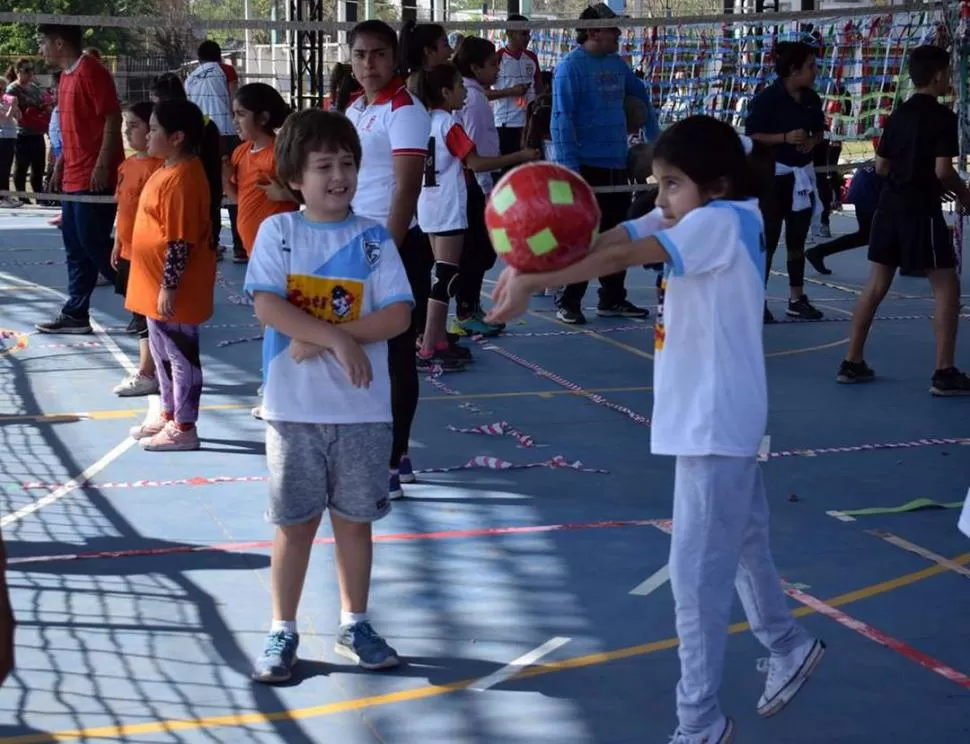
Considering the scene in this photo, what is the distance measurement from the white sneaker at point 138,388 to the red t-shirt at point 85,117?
1.95m

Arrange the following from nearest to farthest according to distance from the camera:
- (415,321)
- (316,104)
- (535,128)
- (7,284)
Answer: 1. (415,321)
2. (535,128)
3. (7,284)
4. (316,104)

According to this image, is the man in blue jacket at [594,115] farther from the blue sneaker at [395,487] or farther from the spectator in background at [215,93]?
the blue sneaker at [395,487]

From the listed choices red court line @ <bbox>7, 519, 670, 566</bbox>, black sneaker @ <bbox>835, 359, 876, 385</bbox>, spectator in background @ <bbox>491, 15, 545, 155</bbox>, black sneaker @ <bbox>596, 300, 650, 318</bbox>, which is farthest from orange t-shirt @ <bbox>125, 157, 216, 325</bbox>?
spectator in background @ <bbox>491, 15, 545, 155</bbox>

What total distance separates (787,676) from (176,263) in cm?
377

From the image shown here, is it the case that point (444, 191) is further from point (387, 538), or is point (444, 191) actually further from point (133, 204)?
point (387, 538)

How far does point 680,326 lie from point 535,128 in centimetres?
737

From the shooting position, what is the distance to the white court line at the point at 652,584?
198 inches

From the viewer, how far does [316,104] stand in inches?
616

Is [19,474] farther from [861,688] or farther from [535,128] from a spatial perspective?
[535,128]

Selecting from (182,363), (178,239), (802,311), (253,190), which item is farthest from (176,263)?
(802,311)

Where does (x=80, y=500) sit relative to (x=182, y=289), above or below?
below

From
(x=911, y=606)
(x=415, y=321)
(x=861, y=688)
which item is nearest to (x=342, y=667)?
(x=861, y=688)

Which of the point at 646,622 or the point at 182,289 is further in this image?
the point at 182,289

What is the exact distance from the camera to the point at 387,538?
224 inches
